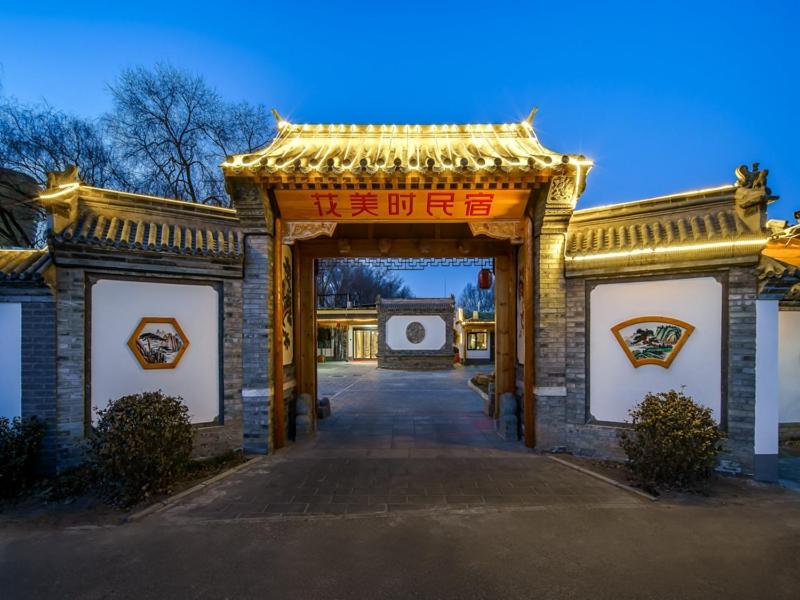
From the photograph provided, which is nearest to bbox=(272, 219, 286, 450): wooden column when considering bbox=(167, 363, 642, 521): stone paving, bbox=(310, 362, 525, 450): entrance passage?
bbox=(167, 363, 642, 521): stone paving

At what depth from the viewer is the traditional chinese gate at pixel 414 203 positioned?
19.3 ft

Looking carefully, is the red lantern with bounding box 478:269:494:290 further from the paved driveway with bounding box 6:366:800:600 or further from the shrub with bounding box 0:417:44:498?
the shrub with bounding box 0:417:44:498

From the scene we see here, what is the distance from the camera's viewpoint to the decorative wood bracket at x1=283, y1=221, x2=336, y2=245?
6.73m

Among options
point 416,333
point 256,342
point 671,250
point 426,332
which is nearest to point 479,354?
point 426,332

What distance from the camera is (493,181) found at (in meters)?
6.05

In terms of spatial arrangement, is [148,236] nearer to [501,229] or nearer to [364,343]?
[501,229]

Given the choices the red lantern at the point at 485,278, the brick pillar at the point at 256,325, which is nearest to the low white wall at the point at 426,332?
the red lantern at the point at 485,278

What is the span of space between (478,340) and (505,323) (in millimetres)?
16480

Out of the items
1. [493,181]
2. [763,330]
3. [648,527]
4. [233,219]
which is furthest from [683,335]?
[233,219]

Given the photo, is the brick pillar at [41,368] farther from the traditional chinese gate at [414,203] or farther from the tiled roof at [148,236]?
the traditional chinese gate at [414,203]

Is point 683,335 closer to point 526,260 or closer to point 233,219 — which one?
point 526,260

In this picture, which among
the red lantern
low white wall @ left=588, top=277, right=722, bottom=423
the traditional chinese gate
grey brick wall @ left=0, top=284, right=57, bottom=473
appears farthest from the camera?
the red lantern

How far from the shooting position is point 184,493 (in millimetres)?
4844

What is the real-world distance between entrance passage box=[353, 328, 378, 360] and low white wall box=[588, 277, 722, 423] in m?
20.9
